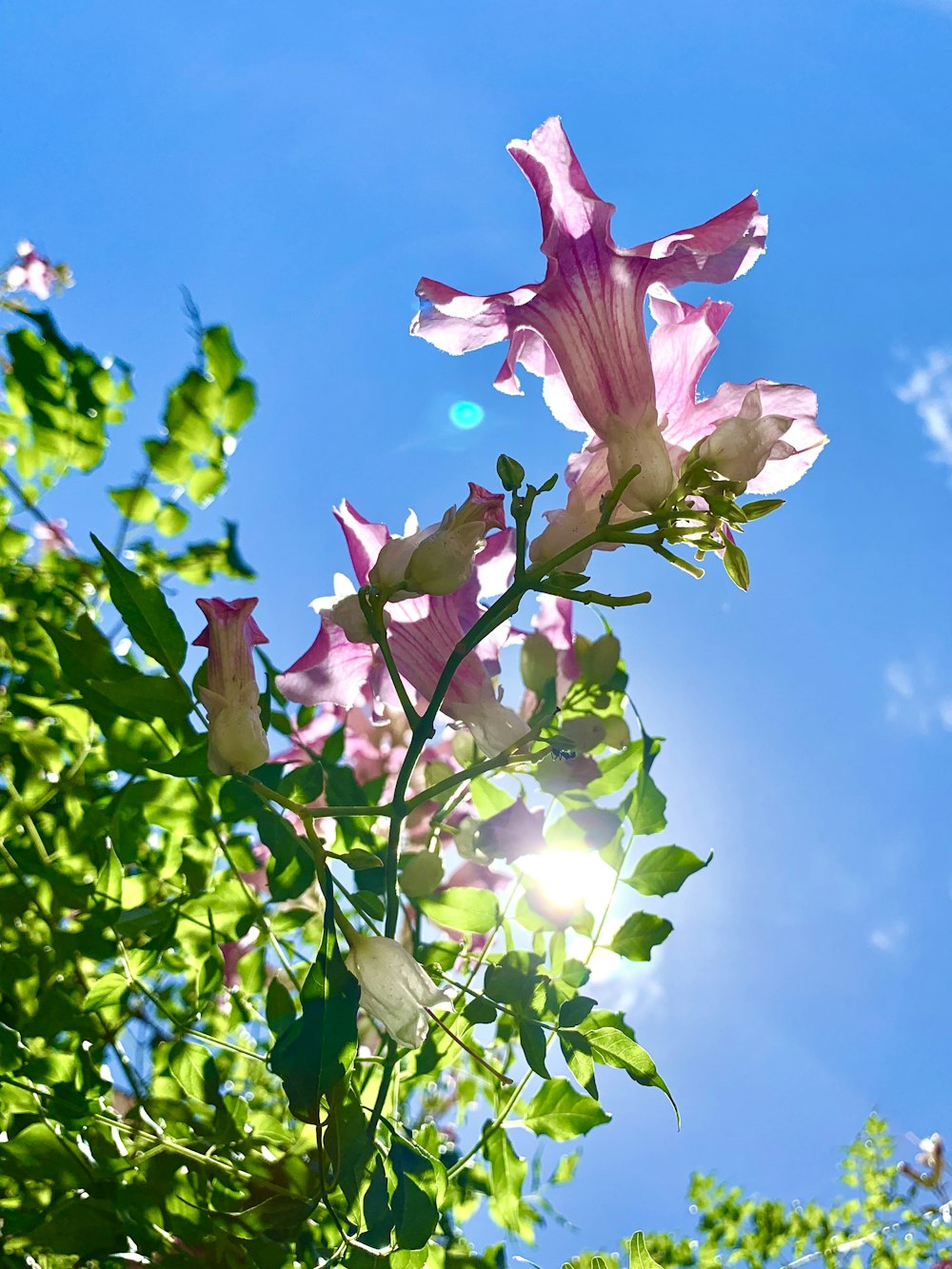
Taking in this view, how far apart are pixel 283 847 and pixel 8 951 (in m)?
0.41

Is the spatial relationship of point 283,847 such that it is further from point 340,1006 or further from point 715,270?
point 715,270

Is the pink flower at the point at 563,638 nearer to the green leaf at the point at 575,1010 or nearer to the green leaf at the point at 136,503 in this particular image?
the green leaf at the point at 575,1010

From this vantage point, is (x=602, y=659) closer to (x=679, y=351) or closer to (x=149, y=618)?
(x=679, y=351)

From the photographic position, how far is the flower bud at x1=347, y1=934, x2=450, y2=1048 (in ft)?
2.09

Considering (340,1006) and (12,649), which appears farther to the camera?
(12,649)

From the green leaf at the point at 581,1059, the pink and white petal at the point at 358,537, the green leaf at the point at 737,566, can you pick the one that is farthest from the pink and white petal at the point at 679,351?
the green leaf at the point at 581,1059

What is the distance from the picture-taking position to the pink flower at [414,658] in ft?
2.61

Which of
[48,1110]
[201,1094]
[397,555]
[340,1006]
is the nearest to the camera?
Result: [340,1006]

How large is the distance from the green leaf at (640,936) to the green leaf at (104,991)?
48 cm

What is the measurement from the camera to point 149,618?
68 centimetres

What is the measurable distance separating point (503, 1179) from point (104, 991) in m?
0.43

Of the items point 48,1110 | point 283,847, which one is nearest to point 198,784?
point 283,847

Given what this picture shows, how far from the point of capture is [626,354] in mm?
748

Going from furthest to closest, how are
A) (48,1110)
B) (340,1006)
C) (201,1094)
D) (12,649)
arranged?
(12,649), (201,1094), (48,1110), (340,1006)
